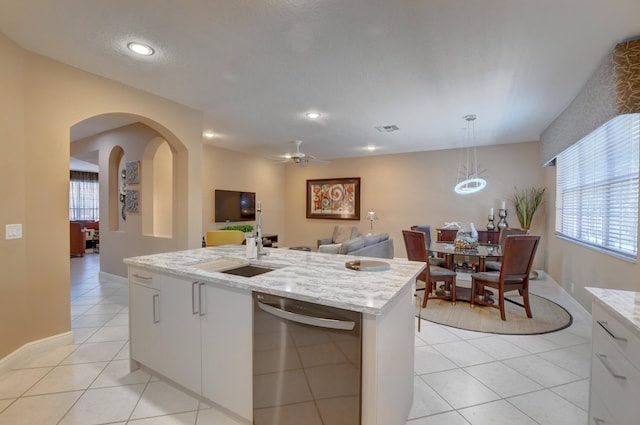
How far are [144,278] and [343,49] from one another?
94.3 inches

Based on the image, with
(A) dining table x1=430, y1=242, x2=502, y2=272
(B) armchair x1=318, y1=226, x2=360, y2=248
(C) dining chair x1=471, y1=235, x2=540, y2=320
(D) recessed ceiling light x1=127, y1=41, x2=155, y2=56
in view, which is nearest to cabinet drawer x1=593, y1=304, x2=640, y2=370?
(C) dining chair x1=471, y1=235, x2=540, y2=320

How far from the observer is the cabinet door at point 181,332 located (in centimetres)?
185

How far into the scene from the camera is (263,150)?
21.2 feet

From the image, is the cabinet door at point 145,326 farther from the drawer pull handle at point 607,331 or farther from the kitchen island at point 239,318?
the drawer pull handle at point 607,331

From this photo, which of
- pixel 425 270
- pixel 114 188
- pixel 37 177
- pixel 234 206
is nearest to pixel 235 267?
pixel 37 177

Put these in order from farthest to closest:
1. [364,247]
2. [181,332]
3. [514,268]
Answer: [364,247] → [514,268] → [181,332]

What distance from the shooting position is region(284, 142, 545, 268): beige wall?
18.3ft

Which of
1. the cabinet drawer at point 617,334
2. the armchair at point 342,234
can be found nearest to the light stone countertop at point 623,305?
the cabinet drawer at point 617,334

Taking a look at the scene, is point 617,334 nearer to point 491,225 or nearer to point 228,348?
point 228,348

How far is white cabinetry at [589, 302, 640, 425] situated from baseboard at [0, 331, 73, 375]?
385cm

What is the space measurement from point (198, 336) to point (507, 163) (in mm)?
6169

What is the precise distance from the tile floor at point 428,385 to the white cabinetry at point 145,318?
202 millimetres

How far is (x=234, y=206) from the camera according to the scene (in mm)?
6301

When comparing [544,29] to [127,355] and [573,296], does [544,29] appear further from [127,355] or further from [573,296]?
[127,355]
